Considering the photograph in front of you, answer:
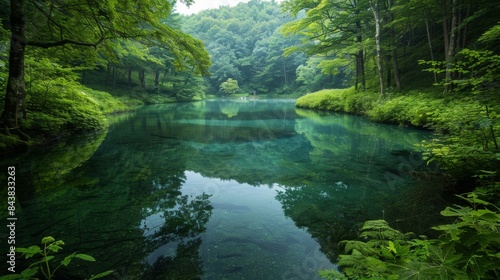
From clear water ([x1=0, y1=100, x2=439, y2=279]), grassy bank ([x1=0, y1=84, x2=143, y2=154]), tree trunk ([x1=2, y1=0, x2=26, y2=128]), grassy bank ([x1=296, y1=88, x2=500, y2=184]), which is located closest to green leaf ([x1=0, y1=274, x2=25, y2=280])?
clear water ([x1=0, y1=100, x2=439, y2=279])

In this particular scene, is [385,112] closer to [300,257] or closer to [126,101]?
[300,257]

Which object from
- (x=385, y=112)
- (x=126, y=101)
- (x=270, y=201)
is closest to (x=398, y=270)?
(x=270, y=201)

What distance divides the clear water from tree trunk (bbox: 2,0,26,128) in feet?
4.38

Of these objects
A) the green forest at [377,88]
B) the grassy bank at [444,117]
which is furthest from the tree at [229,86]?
the grassy bank at [444,117]

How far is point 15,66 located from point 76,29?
208 cm

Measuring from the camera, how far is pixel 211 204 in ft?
16.3

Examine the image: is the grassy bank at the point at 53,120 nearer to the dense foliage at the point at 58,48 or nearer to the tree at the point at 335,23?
the dense foliage at the point at 58,48

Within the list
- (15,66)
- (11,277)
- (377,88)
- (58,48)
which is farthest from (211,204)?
(377,88)

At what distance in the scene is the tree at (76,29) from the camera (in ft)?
23.3

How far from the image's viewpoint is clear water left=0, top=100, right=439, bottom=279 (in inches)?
128

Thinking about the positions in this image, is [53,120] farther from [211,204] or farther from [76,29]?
[211,204]

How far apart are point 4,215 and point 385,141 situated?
11.2m

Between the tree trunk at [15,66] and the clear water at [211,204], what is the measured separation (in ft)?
4.38

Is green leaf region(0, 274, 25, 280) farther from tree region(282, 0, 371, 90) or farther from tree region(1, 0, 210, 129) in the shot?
tree region(282, 0, 371, 90)
